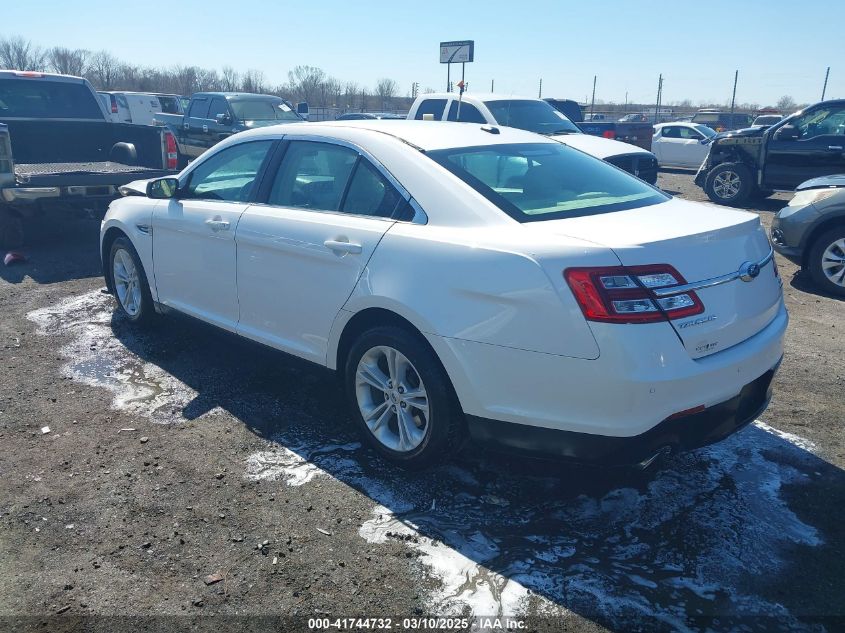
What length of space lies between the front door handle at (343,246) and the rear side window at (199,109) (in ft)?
44.1

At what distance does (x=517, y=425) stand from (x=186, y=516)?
156 centimetres

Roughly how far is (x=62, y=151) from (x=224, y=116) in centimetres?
484

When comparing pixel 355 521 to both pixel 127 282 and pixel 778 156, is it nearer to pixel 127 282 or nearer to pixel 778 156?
pixel 127 282

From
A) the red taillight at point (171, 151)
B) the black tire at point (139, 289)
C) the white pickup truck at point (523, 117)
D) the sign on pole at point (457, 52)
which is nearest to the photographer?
the black tire at point (139, 289)

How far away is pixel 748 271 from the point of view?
10.3ft

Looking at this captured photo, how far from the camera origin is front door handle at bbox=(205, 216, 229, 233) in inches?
174

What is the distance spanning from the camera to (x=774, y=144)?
12047 millimetres

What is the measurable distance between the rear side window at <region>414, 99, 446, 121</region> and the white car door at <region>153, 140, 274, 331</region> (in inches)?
284

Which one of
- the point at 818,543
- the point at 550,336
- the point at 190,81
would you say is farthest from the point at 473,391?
the point at 190,81

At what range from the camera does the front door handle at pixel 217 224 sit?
441 cm

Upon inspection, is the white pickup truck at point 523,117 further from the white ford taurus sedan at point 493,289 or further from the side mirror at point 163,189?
the white ford taurus sedan at point 493,289

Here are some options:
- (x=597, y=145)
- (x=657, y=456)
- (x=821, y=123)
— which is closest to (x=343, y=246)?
(x=657, y=456)

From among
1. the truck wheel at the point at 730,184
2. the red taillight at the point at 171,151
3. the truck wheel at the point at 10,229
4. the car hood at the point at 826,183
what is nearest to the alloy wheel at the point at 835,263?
the car hood at the point at 826,183

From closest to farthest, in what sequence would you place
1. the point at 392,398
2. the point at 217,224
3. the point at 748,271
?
the point at 748,271, the point at 392,398, the point at 217,224
